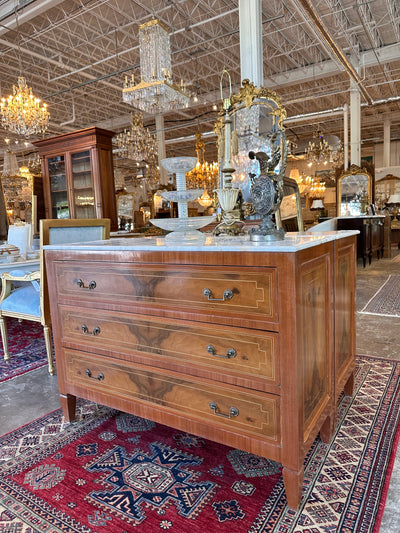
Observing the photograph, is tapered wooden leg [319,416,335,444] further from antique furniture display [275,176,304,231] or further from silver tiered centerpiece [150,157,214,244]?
antique furniture display [275,176,304,231]

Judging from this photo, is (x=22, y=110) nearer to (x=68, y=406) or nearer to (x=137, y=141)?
(x=137, y=141)

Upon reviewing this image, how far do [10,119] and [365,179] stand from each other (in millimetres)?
8885

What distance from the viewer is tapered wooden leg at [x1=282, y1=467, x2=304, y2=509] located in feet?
4.25

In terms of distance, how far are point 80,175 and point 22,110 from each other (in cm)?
151

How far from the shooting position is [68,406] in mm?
2000

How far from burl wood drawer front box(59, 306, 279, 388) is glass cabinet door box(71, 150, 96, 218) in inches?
185

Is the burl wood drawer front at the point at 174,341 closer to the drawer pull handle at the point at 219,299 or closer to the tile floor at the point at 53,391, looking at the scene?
the drawer pull handle at the point at 219,299

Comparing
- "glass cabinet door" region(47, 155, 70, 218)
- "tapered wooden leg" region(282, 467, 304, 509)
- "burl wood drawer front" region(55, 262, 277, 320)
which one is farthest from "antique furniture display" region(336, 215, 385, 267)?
"tapered wooden leg" region(282, 467, 304, 509)

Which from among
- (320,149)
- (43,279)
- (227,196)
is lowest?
(43,279)

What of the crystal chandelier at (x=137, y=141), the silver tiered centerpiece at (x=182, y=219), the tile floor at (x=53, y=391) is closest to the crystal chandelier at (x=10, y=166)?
the crystal chandelier at (x=137, y=141)

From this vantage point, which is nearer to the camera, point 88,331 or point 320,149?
point 88,331

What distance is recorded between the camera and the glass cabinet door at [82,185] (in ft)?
20.2

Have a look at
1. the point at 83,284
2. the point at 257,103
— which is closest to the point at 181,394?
the point at 83,284

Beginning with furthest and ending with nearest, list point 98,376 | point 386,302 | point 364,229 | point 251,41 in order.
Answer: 1. point 364,229
2. point 386,302
3. point 251,41
4. point 98,376
